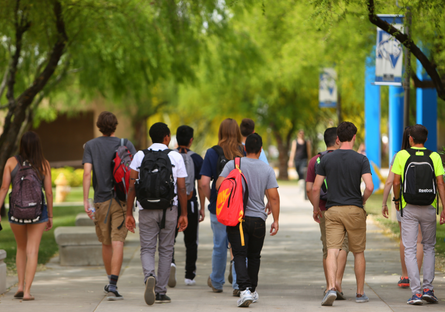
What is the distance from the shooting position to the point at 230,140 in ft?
23.1

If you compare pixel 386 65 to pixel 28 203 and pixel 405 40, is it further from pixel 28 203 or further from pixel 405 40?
pixel 28 203

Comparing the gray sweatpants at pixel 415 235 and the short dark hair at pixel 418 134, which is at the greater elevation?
the short dark hair at pixel 418 134

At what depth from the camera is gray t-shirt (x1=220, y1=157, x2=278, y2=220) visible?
6266 mm

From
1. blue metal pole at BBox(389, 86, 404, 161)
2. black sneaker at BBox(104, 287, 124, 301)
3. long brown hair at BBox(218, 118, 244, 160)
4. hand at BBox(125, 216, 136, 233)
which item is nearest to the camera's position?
hand at BBox(125, 216, 136, 233)

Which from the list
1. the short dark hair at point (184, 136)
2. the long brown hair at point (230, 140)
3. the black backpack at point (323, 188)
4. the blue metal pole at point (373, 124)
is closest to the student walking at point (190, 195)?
the short dark hair at point (184, 136)

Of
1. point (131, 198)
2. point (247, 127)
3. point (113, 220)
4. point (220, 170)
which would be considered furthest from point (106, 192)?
point (247, 127)

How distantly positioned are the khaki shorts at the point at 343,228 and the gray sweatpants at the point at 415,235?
19.4 inches

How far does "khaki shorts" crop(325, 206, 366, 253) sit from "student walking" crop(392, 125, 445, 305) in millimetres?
Answer: 509

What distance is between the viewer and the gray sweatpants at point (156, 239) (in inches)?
251

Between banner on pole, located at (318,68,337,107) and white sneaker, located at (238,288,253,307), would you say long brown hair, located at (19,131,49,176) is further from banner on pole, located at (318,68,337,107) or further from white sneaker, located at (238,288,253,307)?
banner on pole, located at (318,68,337,107)

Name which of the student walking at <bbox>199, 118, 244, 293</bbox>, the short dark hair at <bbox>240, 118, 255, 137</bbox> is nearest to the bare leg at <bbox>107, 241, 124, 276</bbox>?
the student walking at <bbox>199, 118, 244, 293</bbox>

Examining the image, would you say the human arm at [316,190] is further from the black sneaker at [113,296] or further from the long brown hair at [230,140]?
the black sneaker at [113,296]

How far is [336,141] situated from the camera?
645 cm

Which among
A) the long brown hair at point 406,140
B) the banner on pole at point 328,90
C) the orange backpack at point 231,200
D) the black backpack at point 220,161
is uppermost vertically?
the banner on pole at point 328,90
